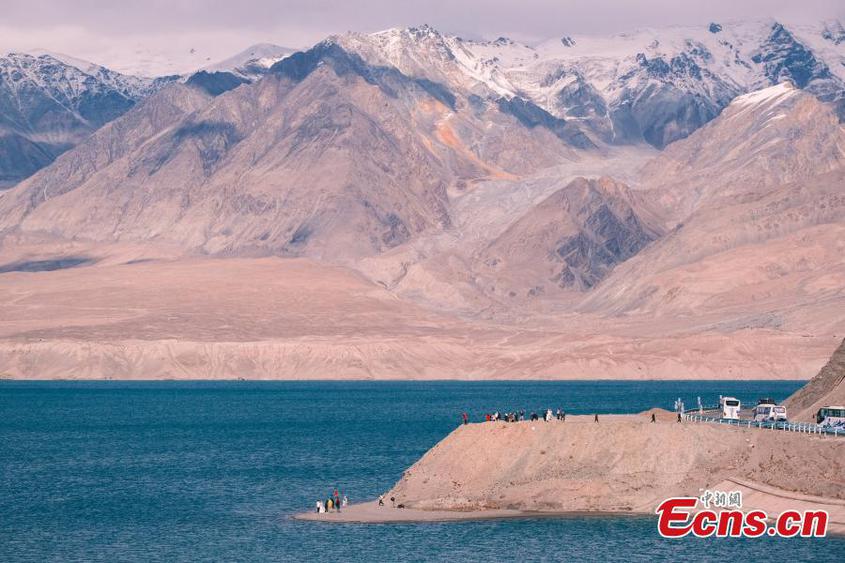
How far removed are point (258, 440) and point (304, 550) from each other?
7445 cm

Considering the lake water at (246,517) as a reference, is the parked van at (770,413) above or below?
above

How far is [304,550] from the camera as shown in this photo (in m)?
94.9

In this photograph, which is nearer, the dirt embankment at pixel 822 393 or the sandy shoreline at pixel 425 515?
the sandy shoreline at pixel 425 515

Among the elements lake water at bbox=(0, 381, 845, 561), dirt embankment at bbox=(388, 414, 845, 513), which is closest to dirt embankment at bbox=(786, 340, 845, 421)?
dirt embankment at bbox=(388, 414, 845, 513)

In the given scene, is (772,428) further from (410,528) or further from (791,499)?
(410,528)

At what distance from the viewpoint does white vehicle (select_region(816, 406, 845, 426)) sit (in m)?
109

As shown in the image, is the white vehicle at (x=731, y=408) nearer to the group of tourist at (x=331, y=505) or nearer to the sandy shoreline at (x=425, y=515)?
the sandy shoreline at (x=425, y=515)

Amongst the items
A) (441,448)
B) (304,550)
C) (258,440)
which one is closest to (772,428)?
(441,448)

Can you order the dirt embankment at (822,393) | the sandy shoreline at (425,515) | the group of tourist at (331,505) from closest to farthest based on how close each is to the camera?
1. the sandy shoreline at (425,515)
2. the group of tourist at (331,505)
3. the dirt embankment at (822,393)

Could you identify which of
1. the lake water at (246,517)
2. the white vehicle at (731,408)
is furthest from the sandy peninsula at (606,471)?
the white vehicle at (731,408)

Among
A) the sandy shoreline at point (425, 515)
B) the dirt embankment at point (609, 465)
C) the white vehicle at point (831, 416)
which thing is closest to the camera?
the dirt embankment at point (609, 465)

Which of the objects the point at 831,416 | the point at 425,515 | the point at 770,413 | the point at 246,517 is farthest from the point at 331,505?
the point at 831,416

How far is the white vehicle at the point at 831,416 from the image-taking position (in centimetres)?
10888

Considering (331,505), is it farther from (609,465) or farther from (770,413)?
(770,413)
